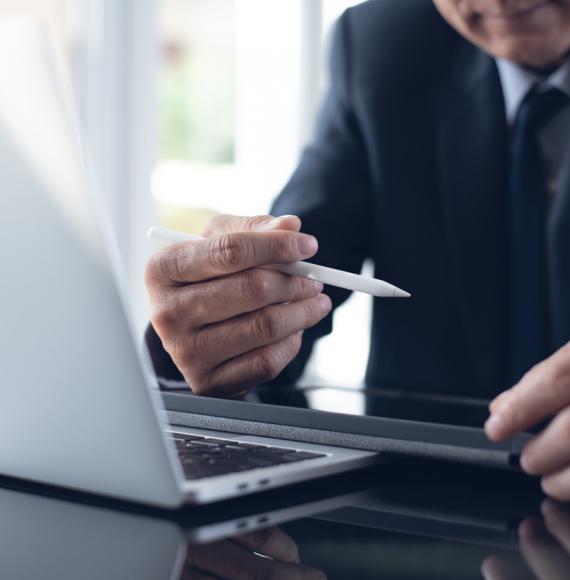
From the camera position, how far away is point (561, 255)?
105 cm

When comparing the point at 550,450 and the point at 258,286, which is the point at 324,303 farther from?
the point at 550,450

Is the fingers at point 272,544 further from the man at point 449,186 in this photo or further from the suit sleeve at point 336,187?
the suit sleeve at point 336,187

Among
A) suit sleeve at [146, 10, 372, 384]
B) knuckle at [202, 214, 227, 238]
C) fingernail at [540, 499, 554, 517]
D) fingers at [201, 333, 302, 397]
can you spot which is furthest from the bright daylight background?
fingernail at [540, 499, 554, 517]

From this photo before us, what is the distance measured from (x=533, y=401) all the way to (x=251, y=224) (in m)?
0.34

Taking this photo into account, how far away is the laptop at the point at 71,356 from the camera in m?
0.38

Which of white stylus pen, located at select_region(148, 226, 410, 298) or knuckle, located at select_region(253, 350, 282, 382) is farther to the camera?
knuckle, located at select_region(253, 350, 282, 382)

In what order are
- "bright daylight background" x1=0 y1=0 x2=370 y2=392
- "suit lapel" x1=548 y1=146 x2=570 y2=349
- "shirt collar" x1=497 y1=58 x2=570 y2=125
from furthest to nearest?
"bright daylight background" x1=0 y1=0 x2=370 y2=392
"shirt collar" x1=497 y1=58 x2=570 y2=125
"suit lapel" x1=548 y1=146 x2=570 y2=349

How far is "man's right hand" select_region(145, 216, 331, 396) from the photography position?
0.70 meters

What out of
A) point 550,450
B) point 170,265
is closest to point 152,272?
point 170,265

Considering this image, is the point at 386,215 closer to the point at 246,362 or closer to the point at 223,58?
the point at 246,362

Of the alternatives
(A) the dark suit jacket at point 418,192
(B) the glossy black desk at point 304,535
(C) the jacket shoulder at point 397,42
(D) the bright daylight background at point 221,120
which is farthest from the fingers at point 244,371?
(D) the bright daylight background at point 221,120

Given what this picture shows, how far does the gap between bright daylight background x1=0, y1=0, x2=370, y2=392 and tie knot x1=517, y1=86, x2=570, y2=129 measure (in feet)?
3.33

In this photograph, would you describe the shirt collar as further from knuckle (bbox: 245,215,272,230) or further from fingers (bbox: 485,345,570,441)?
fingers (bbox: 485,345,570,441)

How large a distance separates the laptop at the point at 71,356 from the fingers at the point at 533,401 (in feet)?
0.05
